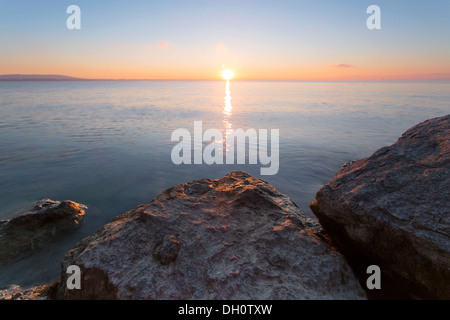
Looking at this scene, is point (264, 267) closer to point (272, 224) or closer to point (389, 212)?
point (272, 224)

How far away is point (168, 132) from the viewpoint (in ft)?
59.6

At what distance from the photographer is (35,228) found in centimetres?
568

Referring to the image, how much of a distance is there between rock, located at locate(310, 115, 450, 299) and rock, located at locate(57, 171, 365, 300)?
428mm

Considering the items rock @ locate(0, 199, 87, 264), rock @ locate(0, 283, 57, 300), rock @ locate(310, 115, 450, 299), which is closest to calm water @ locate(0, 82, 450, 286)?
rock @ locate(0, 199, 87, 264)

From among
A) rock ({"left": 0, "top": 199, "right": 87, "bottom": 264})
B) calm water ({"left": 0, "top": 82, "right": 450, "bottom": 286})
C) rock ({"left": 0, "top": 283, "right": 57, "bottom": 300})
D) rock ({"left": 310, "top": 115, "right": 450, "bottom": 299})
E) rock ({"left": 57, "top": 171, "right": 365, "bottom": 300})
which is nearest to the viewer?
rock ({"left": 310, "top": 115, "right": 450, "bottom": 299})

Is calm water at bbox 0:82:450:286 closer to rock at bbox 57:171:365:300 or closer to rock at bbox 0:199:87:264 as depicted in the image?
rock at bbox 0:199:87:264

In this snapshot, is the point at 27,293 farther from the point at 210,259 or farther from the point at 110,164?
the point at 110,164

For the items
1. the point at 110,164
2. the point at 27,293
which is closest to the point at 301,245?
the point at 27,293

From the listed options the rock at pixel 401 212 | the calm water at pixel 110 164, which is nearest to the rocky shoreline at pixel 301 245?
the rock at pixel 401 212

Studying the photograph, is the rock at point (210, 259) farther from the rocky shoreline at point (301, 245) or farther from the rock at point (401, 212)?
the rock at point (401, 212)

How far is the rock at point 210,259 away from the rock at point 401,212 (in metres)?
0.43

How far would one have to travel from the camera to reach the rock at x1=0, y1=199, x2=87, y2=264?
516 centimetres

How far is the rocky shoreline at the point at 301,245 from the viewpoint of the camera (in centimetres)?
266

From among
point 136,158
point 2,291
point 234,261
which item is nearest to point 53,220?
point 2,291
